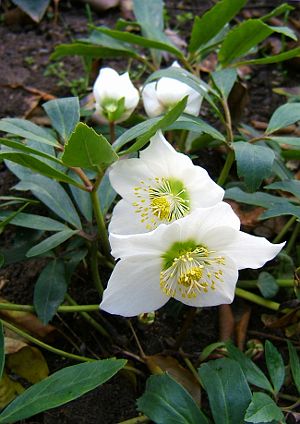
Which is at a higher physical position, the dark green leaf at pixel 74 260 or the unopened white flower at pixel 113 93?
the unopened white flower at pixel 113 93

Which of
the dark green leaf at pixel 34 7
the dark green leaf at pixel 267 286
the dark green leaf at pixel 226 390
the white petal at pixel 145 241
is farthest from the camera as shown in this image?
the dark green leaf at pixel 34 7

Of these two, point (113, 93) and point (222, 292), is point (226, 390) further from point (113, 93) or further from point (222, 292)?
point (113, 93)

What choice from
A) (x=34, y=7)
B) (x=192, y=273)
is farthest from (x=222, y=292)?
(x=34, y=7)

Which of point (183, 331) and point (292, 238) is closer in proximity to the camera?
point (183, 331)

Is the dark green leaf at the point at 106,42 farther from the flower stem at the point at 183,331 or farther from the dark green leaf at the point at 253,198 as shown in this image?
the flower stem at the point at 183,331

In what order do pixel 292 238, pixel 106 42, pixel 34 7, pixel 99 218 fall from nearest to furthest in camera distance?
pixel 99 218
pixel 292 238
pixel 106 42
pixel 34 7

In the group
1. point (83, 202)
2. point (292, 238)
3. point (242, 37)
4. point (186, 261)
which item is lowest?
point (292, 238)

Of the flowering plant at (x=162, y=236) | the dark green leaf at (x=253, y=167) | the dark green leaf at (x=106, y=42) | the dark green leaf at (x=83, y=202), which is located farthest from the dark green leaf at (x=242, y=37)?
the dark green leaf at (x=83, y=202)

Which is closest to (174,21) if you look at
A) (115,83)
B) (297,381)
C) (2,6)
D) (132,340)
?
(2,6)
